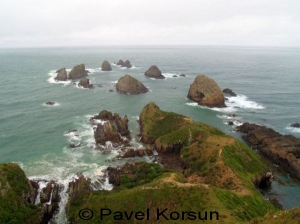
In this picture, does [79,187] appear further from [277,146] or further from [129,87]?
[129,87]

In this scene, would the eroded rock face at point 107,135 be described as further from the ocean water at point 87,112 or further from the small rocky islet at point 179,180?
the ocean water at point 87,112

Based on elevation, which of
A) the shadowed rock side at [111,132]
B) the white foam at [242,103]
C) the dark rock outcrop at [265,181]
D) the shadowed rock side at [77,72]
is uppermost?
the shadowed rock side at [77,72]

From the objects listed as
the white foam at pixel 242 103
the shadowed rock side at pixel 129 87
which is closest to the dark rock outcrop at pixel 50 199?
the shadowed rock side at pixel 129 87

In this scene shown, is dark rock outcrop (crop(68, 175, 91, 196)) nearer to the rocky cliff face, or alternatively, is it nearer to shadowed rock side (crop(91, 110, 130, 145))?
the rocky cliff face

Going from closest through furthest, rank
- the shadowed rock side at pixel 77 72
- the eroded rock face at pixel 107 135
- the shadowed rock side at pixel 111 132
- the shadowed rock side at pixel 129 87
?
the eroded rock face at pixel 107 135, the shadowed rock side at pixel 111 132, the shadowed rock side at pixel 129 87, the shadowed rock side at pixel 77 72

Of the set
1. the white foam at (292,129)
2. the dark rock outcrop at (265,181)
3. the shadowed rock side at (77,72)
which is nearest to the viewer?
the dark rock outcrop at (265,181)

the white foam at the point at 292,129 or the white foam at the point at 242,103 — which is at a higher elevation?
the white foam at the point at 242,103
